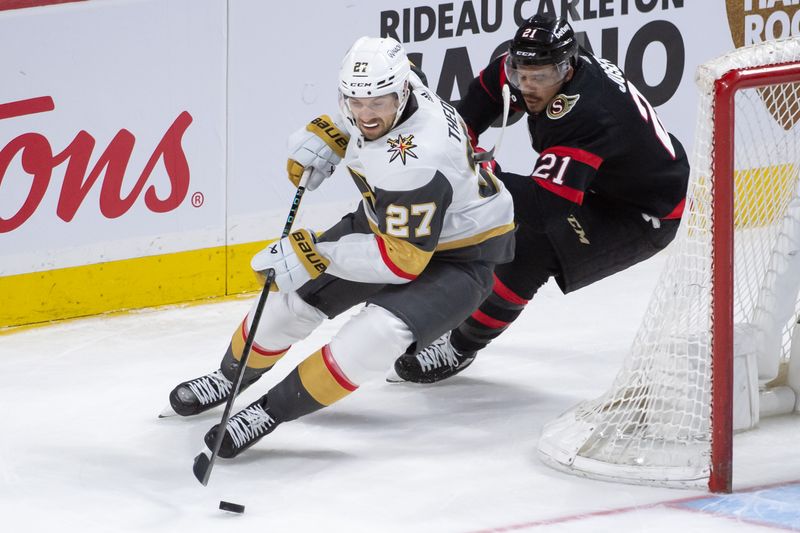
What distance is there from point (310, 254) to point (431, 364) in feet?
2.67

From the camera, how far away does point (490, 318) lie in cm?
394

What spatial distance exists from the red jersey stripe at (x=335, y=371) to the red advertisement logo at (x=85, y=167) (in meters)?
1.60

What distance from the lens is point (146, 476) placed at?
3.32m

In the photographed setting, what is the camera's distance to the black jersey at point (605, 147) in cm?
365

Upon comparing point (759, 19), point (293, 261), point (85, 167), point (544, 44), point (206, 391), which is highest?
point (759, 19)

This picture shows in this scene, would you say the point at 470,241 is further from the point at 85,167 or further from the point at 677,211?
the point at 85,167

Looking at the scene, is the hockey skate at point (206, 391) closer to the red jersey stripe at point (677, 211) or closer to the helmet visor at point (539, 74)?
the helmet visor at point (539, 74)

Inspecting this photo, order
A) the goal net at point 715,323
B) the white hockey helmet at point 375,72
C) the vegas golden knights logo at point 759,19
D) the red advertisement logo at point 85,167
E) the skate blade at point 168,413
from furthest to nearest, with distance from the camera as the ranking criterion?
the vegas golden knights logo at point 759,19 → the red advertisement logo at point 85,167 → the skate blade at point 168,413 → the white hockey helmet at point 375,72 → the goal net at point 715,323

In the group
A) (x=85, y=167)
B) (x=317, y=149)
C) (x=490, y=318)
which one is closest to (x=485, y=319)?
(x=490, y=318)

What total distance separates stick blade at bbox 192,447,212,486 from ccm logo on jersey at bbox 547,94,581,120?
122cm

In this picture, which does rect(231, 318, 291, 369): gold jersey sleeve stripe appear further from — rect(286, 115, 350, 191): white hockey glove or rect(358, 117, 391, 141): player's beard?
rect(358, 117, 391, 141): player's beard

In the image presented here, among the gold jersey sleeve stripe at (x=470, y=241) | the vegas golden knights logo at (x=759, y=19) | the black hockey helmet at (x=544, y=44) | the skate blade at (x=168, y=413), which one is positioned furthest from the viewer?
the vegas golden knights logo at (x=759, y=19)

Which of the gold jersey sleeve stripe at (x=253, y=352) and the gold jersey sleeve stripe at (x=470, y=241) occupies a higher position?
the gold jersey sleeve stripe at (x=470, y=241)

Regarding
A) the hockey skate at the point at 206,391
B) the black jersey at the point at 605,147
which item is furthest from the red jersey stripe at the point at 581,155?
the hockey skate at the point at 206,391
